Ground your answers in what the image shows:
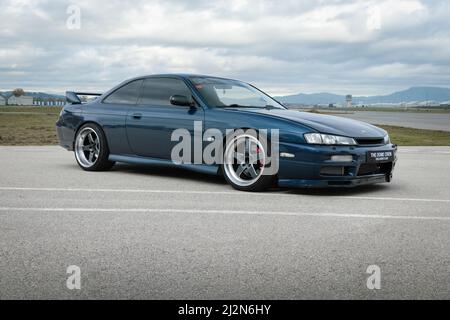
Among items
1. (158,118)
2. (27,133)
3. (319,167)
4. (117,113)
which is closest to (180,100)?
(158,118)

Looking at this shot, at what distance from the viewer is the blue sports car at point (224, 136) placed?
23.5 ft

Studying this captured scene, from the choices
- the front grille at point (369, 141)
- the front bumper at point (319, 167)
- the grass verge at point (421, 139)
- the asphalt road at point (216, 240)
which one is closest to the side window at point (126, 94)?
the asphalt road at point (216, 240)

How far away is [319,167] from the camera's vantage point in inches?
278

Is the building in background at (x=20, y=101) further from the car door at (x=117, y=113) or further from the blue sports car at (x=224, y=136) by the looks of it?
the blue sports car at (x=224, y=136)

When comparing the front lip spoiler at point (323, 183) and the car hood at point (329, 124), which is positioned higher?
the car hood at point (329, 124)

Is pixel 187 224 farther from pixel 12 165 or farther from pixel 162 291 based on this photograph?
pixel 12 165

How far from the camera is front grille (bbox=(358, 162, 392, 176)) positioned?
7.38 meters

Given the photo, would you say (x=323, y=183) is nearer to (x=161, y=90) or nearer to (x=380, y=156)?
(x=380, y=156)

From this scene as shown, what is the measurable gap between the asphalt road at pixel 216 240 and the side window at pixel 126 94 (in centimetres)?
124

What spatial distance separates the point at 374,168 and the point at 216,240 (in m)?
3.32

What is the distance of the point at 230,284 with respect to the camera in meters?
3.66

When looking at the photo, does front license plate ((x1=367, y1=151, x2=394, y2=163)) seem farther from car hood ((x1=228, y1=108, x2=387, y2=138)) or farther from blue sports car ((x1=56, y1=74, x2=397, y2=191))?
car hood ((x1=228, y1=108, x2=387, y2=138))

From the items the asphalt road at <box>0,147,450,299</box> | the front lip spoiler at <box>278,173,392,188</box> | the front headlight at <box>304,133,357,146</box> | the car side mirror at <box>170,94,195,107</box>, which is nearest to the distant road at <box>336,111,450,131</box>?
the front lip spoiler at <box>278,173,392,188</box>
